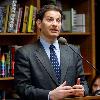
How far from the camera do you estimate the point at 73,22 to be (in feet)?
11.6

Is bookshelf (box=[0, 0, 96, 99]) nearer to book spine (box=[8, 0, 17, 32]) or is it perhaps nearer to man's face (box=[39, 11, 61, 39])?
book spine (box=[8, 0, 17, 32])

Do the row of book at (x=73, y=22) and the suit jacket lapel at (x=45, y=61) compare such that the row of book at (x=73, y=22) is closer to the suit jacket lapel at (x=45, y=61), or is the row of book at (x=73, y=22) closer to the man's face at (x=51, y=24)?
the man's face at (x=51, y=24)

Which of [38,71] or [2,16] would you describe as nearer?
[38,71]

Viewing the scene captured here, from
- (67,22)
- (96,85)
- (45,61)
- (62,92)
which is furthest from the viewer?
(67,22)

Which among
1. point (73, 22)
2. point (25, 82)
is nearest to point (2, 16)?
point (73, 22)

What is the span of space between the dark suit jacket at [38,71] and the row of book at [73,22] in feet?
2.90

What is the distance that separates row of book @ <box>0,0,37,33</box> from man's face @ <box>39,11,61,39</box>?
51cm

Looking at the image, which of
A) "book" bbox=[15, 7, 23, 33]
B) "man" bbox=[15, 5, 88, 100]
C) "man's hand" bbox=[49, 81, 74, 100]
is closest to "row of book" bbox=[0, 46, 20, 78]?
"book" bbox=[15, 7, 23, 33]

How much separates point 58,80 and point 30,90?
0.27 metres

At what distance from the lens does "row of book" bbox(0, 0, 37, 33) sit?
10.3ft

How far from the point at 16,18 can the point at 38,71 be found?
867 mm

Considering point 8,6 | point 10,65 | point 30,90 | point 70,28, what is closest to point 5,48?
point 10,65

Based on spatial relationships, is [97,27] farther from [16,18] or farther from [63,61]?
[63,61]

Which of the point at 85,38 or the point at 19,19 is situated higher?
the point at 19,19
